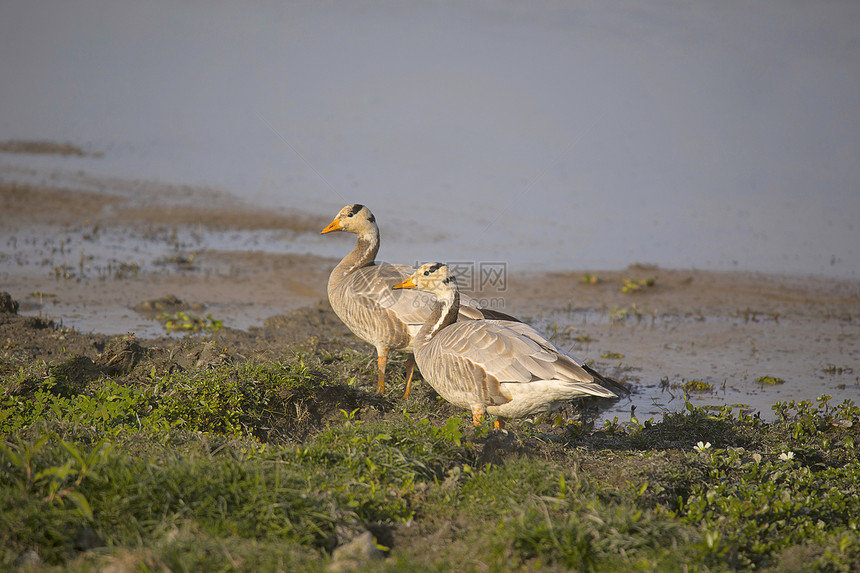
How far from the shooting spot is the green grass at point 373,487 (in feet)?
11.7

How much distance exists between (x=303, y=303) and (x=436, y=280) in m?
4.66

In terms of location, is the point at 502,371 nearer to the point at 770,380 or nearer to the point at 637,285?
the point at 770,380

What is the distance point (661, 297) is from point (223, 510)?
9.82 m

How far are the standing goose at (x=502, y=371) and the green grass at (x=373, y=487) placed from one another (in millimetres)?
309

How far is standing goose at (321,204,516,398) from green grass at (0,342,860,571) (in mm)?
1298

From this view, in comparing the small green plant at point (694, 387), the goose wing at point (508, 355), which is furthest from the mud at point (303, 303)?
the goose wing at point (508, 355)

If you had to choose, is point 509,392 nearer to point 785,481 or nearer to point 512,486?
point 512,486

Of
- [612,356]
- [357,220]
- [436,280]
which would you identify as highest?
[357,220]

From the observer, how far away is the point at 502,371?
582 centimetres

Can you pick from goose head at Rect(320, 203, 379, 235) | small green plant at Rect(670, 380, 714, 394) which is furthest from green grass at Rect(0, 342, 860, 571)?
goose head at Rect(320, 203, 379, 235)

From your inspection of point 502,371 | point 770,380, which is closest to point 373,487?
point 502,371

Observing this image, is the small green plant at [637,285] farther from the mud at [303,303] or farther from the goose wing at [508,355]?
the goose wing at [508,355]

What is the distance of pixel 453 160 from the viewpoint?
2069 cm

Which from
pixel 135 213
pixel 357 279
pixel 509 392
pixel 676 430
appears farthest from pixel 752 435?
pixel 135 213
